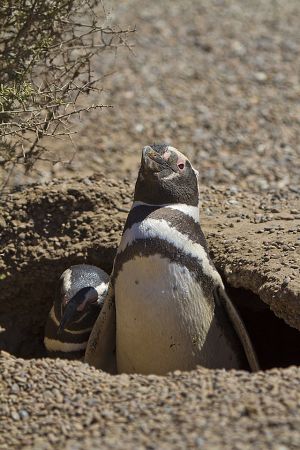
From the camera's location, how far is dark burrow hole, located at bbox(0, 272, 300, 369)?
4.80m

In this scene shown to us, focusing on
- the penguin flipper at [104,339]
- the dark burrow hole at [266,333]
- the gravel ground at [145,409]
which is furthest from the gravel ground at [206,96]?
the gravel ground at [145,409]

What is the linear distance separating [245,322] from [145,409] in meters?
1.73

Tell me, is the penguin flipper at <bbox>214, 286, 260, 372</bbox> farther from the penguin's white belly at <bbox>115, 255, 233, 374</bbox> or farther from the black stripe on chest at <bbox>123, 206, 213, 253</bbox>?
the black stripe on chest at <bbox>123, 206, 213, 253</bbox>

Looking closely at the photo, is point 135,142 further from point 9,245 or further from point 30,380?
point 30,380

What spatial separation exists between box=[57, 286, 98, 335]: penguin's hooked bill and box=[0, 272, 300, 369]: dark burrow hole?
0.48 metres

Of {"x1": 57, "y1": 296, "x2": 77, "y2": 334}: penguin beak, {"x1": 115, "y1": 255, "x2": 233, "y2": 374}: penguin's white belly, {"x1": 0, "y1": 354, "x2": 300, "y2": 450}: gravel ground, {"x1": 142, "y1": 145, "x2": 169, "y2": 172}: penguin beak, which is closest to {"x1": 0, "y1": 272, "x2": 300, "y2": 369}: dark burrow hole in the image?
{"x1": 57, "y1": 296, "x2": 77, "y2": 334}: penguin beak

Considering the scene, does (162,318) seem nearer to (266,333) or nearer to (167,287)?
(167,287)

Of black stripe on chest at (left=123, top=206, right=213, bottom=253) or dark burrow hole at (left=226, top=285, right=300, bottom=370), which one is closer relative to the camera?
black stripe on chest at (left=123, top=206, right=213, bottom=253)

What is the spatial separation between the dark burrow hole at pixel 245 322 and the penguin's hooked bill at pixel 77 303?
0.48 m

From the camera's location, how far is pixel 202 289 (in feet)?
13.5

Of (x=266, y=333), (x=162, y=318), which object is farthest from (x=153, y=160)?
(x=266, y=333)

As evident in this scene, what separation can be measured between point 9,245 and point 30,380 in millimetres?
1403

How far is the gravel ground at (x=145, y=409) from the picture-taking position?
9.87 ft

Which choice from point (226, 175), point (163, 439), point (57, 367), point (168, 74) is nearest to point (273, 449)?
point (163, 439)
